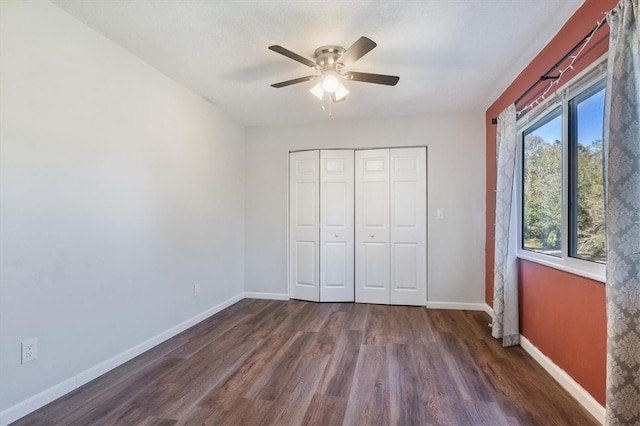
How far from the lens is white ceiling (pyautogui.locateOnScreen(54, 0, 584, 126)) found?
182 cm

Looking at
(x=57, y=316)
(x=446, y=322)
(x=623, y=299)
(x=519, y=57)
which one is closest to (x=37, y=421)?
(x=57, y=316)

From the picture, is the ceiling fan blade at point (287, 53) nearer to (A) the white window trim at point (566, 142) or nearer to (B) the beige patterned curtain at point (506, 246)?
(A) the white window trim at point (566, 142)

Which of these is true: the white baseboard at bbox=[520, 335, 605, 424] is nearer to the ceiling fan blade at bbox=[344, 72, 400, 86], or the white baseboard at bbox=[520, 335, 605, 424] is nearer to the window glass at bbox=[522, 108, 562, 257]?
the window glass at bbox=[522, 108, 562, 257]

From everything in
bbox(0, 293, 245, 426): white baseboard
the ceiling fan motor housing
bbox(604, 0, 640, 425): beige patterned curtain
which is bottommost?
bbox(0, 293, 245, 426): white baseboard

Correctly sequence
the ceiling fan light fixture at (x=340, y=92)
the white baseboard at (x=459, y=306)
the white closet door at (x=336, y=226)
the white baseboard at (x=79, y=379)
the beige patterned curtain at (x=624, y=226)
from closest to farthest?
the beige patterned curtain at (x=624, y=226) < the white baseboard at (x=79, y=379) < the ceiling fan light fixture at (x=340, y=92) < the white baseboard at (x=459, y=306) < the white closet door at (x=336, y=226)

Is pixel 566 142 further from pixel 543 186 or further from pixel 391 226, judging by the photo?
pixel 391 226

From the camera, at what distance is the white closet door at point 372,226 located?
3836 millimetres

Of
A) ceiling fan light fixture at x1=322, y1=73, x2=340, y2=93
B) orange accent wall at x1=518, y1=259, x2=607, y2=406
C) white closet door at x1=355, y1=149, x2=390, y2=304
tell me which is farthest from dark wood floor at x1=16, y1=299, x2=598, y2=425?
ceiling fan light fixture at x1=322, y1=73, x2=340, y2=93

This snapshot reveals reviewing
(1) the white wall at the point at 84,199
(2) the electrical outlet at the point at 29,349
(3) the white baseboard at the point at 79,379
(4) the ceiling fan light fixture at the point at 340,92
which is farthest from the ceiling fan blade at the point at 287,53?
(3) the white baseboard at the point at 79,379

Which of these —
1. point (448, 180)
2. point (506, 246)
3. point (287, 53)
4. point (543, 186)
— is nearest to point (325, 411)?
point (506, 246)

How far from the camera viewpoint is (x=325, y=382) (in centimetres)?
203

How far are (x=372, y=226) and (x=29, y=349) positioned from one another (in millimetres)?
3259

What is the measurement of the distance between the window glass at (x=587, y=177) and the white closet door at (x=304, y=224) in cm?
266

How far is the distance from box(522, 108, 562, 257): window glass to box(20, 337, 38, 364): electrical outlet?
341 cm
